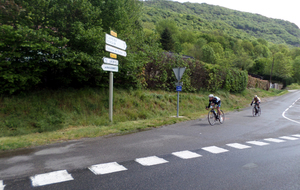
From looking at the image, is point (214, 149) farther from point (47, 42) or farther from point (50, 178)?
point (47, 42)

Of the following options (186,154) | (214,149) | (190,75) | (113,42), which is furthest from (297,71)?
(186,154)

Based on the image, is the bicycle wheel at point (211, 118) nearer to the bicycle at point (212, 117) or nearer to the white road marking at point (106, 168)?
the bicycle at point (212, 117)

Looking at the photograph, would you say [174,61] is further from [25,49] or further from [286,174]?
[286,174]

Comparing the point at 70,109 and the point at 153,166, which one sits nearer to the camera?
A: the point at 153,166

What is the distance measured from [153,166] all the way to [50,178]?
2115 mm

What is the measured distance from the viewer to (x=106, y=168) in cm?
487

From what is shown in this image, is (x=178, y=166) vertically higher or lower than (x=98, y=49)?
lower

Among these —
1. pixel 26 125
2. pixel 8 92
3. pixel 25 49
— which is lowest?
pixel 26 125

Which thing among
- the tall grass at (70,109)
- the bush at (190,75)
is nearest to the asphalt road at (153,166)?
the tall grass at (70,109)

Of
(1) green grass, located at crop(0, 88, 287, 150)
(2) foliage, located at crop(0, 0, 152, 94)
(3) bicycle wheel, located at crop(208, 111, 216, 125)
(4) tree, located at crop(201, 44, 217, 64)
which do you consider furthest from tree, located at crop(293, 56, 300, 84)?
(2) foliage, located at crop(0, 0, 152, 94)

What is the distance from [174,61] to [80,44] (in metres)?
10.7

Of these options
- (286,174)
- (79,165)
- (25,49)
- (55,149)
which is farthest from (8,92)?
(286,174)

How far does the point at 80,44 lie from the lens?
10789 millimetres

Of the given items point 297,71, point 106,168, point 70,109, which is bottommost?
point 106,168
